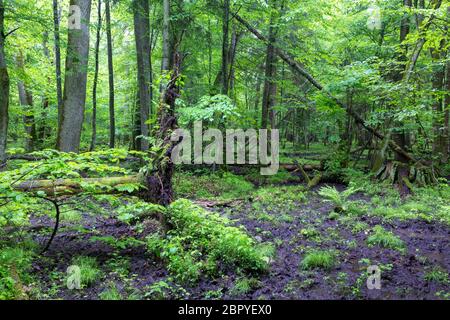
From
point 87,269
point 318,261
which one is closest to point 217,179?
point 318,261

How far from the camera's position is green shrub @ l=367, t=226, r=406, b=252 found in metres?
5.34

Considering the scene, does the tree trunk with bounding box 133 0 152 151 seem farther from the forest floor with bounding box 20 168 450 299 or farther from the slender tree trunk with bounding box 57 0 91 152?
the forest floor with bounding box 20 168 450 299

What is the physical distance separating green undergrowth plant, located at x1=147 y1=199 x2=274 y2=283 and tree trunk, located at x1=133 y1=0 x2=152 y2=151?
491 cm

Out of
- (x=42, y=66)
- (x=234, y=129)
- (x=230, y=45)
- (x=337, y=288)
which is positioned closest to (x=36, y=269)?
(x=337, y=288)

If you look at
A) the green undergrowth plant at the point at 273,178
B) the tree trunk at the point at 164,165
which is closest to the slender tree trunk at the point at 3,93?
the tree trunk at the point at 164,165

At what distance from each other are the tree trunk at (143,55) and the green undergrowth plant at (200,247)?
491 centimetres

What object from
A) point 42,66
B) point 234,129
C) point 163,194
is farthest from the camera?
point 42,66

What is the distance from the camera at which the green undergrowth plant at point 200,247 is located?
4332 mm

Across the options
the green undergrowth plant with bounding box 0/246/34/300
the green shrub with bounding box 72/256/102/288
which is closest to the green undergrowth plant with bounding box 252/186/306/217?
the green shrub with bounding box 72/256/102/288

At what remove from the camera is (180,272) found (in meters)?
4.25

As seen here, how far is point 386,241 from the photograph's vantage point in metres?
5.46

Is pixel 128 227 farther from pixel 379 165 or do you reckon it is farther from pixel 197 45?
pixel 379 165
